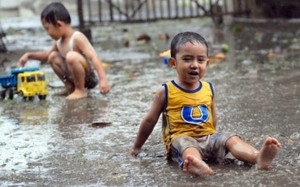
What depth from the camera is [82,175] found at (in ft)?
12.5

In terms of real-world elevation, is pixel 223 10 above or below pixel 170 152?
below

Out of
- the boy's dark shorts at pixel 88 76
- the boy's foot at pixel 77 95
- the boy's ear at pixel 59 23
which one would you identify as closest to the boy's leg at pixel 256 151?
the boy's foot at pixel 77 95

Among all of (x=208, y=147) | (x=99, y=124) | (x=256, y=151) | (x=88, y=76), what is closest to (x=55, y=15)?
(x=88, y=76)

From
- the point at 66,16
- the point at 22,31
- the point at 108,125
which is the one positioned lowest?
the point at 22,31

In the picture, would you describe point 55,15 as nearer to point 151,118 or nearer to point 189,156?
point 151,118

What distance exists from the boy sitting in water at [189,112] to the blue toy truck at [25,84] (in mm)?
2187

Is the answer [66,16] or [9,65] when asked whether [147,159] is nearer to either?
[66,16]

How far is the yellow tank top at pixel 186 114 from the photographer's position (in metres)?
4.11

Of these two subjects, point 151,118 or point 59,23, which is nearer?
point 151,118

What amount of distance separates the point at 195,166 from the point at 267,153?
36 centimetres

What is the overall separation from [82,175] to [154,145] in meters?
0.77

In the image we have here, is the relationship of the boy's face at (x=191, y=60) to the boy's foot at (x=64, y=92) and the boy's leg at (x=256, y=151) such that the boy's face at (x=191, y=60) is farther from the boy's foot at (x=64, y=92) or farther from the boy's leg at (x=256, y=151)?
the boy's foot at (x=64, y=92)

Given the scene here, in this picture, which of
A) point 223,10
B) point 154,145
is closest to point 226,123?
point 154,145

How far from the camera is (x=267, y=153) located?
11.9ft
